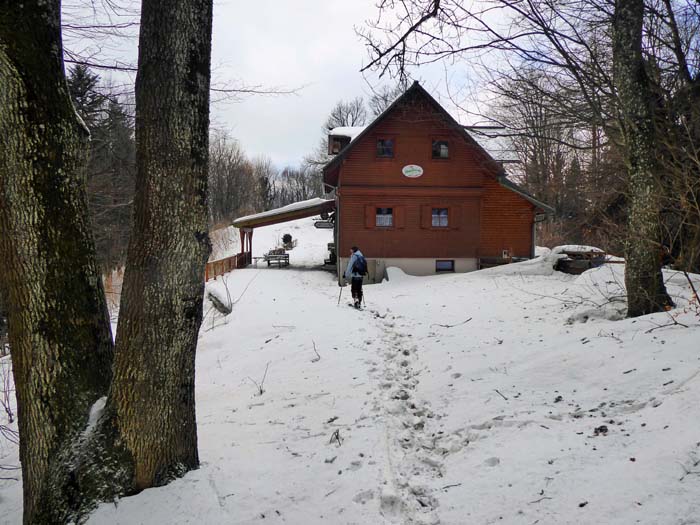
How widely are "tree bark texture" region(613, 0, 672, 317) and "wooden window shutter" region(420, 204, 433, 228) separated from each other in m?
13.7

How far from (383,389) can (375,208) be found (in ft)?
49.8

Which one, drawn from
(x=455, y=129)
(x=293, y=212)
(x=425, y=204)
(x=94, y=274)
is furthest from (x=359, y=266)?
(x=293, y=212)

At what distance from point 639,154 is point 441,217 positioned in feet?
46.4

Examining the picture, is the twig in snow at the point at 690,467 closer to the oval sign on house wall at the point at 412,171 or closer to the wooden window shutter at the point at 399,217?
the wooden window shutter at the point at 399,217

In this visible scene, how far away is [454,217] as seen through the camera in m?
20.4

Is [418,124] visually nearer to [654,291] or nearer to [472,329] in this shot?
[472,329]

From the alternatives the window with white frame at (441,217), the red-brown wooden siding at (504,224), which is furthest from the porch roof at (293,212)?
the red-brown wooden siding at (504,224)

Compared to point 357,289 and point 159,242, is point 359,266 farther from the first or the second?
point 159,242

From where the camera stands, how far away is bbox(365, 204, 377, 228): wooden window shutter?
20047mm

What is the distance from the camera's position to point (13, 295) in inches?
117

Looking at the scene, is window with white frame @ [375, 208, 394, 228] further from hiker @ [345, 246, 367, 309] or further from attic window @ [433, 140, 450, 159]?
hiker @ [345, 246, 367, 309]

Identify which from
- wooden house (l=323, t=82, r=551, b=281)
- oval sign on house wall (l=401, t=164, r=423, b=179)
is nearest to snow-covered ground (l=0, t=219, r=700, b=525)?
wooden house (l=323, t=82, r=551, b=281)

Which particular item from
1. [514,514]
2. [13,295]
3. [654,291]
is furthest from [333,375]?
[654,291]

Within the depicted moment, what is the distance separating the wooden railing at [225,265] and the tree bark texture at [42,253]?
1344cm
